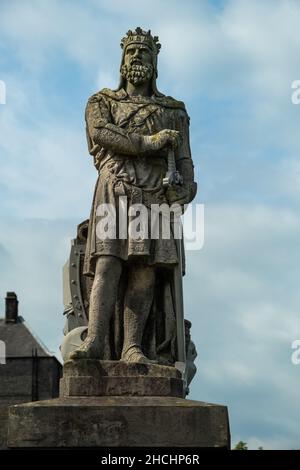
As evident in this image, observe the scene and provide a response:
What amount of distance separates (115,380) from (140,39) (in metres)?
4.65

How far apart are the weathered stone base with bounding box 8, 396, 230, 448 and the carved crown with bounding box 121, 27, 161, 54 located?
4.96 meters

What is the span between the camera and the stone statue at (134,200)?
12195 millimetres

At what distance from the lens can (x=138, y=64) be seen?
1319cm

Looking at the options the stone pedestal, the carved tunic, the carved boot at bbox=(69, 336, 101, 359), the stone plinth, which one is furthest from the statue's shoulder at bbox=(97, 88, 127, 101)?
the stone pedestal

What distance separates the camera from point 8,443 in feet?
35.9

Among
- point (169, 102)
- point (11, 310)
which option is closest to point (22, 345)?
point (11, 310)

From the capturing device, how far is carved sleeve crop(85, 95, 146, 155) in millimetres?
12633

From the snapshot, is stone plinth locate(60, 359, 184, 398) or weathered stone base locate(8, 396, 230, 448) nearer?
weathered stone base locate(8, 396, 230, 448)

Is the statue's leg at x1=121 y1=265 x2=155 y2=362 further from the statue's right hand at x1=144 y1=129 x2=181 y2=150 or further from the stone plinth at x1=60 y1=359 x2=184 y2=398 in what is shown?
the statue's right hand at x1=144 y1=129 x2=181 y2=150

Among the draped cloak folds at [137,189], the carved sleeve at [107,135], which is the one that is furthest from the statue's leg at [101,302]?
the carved sleeve at [107,135]

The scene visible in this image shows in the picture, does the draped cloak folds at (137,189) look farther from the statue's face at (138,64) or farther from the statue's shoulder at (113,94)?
the statue's face at (138,64)

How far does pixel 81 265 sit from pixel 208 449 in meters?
4.17
